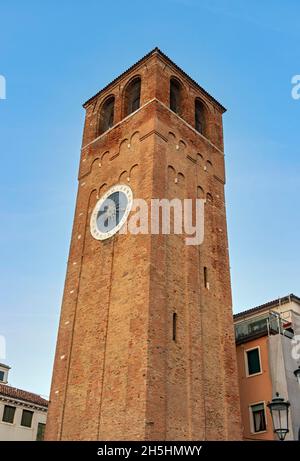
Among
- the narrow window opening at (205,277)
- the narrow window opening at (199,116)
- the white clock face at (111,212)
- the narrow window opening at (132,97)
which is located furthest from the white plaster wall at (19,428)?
the narrow window opening at (199,116)

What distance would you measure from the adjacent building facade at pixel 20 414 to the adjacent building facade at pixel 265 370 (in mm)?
13357

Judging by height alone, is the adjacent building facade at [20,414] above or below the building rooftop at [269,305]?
below

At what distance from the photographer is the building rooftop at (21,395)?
2779cm

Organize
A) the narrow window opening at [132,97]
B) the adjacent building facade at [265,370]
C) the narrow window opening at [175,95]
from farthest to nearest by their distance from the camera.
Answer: the narrow window opening at [175,95] < the narrow window opening at [132,97] < the adjacent building facade at [265,370]

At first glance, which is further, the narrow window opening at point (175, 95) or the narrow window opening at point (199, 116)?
the narrow window opening at point (199, 116)

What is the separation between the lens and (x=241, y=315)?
1036 inches

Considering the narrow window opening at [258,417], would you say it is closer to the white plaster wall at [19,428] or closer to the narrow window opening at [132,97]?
the narrow window opening at [132,97]

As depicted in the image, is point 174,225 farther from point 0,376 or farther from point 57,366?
point 0,376

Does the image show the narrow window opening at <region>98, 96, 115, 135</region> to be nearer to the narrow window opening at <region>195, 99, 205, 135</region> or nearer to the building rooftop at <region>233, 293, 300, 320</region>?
the narrow window opening at <region>195, 99, 205, 135</region>

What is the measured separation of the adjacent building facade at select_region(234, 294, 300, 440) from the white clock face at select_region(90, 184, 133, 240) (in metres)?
7.06

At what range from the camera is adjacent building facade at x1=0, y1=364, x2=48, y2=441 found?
27.5m

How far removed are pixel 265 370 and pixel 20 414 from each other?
15115 millimetres

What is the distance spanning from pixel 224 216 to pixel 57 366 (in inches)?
360
